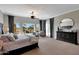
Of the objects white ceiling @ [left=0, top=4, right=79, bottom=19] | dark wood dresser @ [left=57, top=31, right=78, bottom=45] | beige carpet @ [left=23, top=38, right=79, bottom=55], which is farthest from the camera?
dark wood dresser @ [left=57, top=31, right=78, bottom=45]

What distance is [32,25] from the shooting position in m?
3.02

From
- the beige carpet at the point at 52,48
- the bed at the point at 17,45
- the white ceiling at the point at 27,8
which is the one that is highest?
the white ceiling at the point at 27,8

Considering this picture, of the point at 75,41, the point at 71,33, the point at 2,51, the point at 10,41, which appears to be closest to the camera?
the point at 2,51

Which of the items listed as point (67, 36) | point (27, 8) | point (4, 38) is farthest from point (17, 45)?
point (67, 36)

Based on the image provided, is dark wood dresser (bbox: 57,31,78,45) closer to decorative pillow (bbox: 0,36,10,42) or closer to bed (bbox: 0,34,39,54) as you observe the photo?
bed (bbox: 0,34,39,54)

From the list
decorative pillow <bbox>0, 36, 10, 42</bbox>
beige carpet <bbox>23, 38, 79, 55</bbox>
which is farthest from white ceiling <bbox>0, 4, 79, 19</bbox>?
beige carpet <bbox>23, 38, 79, 55</bbox>

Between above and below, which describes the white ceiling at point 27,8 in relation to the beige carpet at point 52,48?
above

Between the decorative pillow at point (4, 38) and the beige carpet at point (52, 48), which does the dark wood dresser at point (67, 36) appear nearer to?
the beige carpet at point (52, 48)

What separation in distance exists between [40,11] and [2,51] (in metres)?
1.63

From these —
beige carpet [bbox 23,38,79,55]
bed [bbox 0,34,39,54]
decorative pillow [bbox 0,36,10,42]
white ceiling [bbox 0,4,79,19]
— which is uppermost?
white ceiling [bbox 0,4,79,19]

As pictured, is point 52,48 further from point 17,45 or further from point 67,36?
point 67,36

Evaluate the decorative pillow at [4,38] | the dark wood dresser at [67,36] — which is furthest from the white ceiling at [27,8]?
the dark wood dresser at [67,36]

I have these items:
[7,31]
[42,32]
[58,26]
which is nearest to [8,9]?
[7,31]
